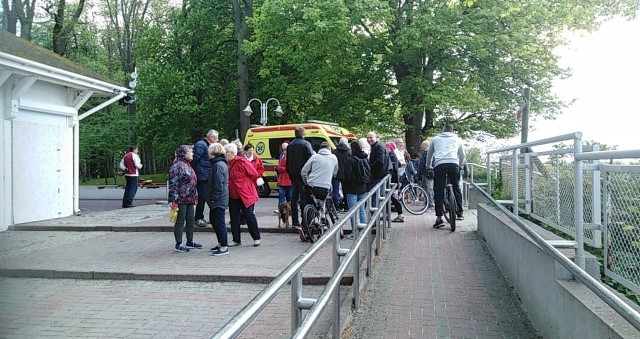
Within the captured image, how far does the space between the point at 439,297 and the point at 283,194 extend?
586 centimetres

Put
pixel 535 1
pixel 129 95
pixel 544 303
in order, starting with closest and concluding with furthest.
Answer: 1. pixel 544 303
2. pixel 129 95
3. pixel 535 1

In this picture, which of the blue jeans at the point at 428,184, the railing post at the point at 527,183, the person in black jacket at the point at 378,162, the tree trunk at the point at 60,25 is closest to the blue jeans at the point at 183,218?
the tree trunk at the point at 60,25

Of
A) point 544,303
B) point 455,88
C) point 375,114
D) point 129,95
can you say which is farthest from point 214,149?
point 375,114

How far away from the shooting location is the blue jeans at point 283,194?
11000mm

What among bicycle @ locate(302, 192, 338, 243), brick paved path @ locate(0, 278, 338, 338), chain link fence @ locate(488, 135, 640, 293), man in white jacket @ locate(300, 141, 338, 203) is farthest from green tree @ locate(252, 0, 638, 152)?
brick paved path @ locate(0, 278, 338, 338)

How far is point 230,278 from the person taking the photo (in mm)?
6836

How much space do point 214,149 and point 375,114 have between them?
1861 cm

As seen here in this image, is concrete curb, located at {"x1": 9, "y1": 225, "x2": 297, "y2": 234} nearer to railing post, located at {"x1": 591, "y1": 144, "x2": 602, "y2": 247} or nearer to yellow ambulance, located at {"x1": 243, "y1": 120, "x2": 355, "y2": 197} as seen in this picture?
railing post, located at {"x1": 591, "y1": 144, "x2": 602, "y2": 247}

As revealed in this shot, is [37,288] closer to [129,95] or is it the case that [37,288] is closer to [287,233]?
[287,233]

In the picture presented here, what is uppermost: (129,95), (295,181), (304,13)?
(304,13)

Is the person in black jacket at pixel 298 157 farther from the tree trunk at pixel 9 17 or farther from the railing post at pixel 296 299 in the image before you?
the tree trunk at pixel 9 17

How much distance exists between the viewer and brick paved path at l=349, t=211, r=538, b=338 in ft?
15.4

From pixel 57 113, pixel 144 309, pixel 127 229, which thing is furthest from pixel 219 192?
pixel 57 113

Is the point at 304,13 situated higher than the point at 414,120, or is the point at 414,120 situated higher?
the point at 304,13
